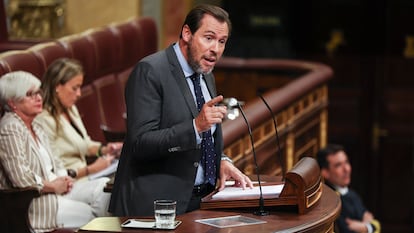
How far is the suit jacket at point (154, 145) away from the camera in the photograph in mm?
3730

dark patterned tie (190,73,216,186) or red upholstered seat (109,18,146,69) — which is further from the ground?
dark patterned tie (190,73,216,186)

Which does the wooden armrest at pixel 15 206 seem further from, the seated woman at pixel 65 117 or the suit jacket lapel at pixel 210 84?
the suit jacket lapel at pixel 210 84

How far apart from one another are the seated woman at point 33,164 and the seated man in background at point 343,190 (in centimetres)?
195

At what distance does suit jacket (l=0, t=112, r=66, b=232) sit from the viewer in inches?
183

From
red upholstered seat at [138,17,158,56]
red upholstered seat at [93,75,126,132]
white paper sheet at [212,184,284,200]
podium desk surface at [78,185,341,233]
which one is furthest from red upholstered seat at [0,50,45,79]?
red upholstered seat at [138,17,158,56]

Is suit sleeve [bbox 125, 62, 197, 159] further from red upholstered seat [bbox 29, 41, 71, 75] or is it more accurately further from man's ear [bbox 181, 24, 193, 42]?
red upholstered seat [bbox 29, 41, 71, 75]

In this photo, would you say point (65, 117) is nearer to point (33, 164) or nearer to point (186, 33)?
point (33, 164)

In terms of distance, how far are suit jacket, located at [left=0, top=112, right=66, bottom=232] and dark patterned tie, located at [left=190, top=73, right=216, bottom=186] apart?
1.02m

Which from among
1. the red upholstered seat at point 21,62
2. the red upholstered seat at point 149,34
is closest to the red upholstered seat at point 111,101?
the red upholstered seat at point 149,34

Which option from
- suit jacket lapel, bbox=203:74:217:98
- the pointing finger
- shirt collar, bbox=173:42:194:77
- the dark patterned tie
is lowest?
the dark patterned tie

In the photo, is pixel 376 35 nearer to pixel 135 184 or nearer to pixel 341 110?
pixel 341 110

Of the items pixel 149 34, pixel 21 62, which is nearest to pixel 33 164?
pixel 21 62

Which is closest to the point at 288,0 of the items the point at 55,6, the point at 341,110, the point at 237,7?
the point at 237,7

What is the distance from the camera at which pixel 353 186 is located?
1115cm
